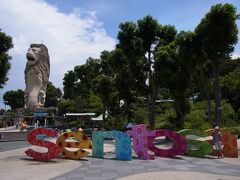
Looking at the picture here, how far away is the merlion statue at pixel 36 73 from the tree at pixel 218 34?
58.6 meters

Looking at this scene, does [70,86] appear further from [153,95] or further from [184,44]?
[184,44]

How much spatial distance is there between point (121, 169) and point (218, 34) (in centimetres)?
1166

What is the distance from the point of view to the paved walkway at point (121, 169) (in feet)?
48.6

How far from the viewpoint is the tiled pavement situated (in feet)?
50.0

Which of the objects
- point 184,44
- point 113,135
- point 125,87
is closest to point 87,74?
point 125,87

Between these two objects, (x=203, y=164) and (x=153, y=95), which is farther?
(x=153, y=95)

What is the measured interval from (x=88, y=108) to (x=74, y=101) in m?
6.30

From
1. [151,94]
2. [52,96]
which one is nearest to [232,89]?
[151,94]

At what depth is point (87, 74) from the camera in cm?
7419

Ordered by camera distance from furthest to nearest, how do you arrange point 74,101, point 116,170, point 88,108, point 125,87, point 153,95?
point 74,101
point 88,108
point 125,87
point 153,95
point 116,170

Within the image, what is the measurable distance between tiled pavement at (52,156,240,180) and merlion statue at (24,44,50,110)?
62502mm

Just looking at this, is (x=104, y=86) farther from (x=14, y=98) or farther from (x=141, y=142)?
(x=14, y=98)

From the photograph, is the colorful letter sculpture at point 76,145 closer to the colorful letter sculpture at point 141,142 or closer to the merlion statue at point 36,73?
the colorful letter sculpture at point 141,142

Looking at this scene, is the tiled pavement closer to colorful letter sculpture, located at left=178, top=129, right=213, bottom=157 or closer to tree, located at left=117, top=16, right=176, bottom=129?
colorful letter sculpture, located at left=178, top=129, right=213, bottom=157
